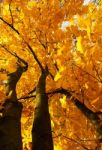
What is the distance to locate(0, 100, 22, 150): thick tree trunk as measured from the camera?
3250mm

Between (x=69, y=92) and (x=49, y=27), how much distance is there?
2327mm

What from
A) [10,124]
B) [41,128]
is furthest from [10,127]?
[41,128]

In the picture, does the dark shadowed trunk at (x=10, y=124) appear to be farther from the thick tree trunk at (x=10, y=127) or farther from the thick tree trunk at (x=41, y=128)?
the thick tree trunk at (x=41, y=128)

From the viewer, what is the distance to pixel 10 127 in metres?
3.63

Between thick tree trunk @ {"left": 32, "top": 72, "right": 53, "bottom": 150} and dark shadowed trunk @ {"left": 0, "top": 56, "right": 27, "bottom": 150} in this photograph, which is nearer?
dark shadowed trunk @ {"left": 0, "top": 56, "right": 27, "bottom": 150}

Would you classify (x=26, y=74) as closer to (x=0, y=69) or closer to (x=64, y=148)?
(x=0, y=69)

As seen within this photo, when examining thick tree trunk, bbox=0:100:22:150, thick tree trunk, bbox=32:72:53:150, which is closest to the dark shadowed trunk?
thick tree trunk, bbox=0:100:22:150

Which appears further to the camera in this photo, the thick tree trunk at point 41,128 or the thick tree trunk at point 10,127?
the thick tree trunk at point 41,128

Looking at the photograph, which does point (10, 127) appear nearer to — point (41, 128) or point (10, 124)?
point (10, 124)

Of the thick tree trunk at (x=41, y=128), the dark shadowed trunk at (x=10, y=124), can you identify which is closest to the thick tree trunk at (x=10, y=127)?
the dark shadowed trunk at (x=10, y=124)

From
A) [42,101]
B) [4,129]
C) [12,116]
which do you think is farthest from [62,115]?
[4,129]

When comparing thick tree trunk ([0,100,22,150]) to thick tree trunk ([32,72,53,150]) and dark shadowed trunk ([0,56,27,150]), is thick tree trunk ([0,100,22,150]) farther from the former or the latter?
thick tree trunk ([32,72,53,150])

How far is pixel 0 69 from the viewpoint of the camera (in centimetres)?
747

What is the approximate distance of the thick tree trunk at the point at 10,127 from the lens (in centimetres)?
325
